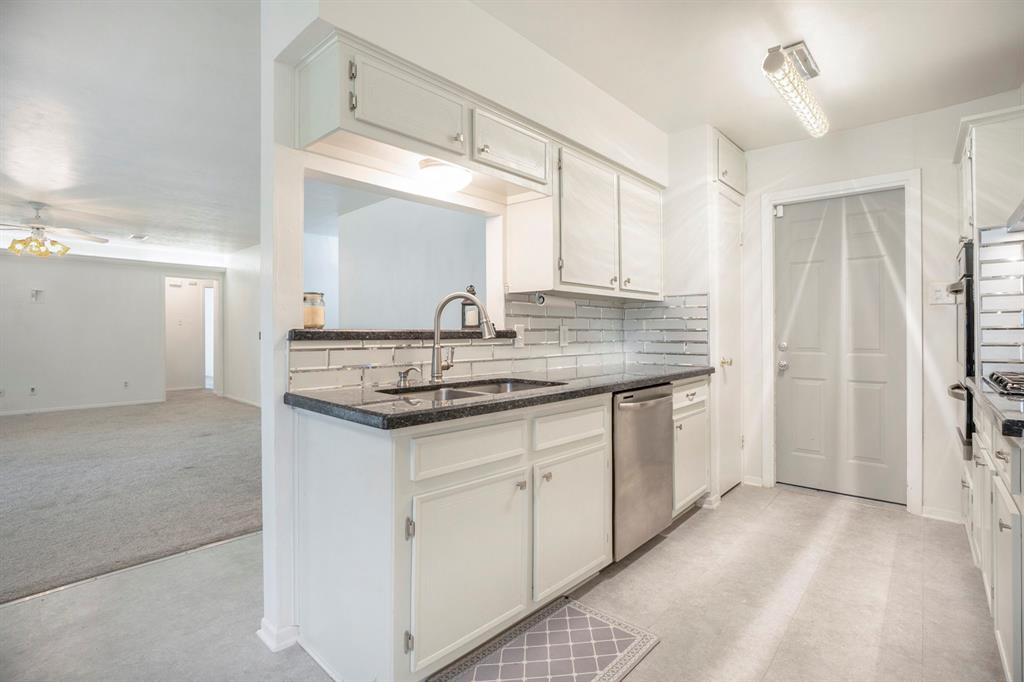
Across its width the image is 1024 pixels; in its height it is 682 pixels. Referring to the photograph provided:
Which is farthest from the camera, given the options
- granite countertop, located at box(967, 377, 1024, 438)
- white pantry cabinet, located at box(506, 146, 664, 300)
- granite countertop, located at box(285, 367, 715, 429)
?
white pantry cabinet, located at box(506, 146, 664, 300)

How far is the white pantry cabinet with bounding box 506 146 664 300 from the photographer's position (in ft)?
8.41

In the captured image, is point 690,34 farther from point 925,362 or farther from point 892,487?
point 892,487

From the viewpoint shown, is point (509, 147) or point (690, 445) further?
point (690, 445)

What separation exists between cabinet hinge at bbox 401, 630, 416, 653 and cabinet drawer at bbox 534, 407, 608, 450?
2.36 ft

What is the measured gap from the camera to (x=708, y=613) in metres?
2.00

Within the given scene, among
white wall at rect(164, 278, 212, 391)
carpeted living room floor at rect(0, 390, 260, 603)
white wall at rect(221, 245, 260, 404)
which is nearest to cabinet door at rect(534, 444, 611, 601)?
carpeted living room floor at rect(0, 390, 260, 603)

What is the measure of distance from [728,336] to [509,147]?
2.09m

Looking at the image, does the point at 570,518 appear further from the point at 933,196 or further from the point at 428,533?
the point at 933,196

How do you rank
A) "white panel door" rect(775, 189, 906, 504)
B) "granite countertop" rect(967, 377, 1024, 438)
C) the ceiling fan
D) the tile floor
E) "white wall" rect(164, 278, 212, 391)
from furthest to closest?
"white wall" rect(164, 278, 212, 391) < the ceiling fan < "white panel door" rect(775, 189, 906, 504) < the tile floor < "granite countertop" rect(967, 377, 1024, 438)

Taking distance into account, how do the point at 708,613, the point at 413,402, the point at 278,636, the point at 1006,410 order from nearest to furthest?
the point at 1006,410 < the point at 413,402 < the point at 278,636 < the point at 708,613

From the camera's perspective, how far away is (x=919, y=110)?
3.08m

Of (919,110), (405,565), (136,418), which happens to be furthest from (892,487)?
(136,418)

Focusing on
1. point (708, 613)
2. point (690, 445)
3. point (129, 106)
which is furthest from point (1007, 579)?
point (129, 106)

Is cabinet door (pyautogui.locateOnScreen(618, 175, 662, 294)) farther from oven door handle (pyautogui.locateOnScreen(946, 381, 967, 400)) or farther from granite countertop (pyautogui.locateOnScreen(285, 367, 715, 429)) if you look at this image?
oven door handle (pyautogui.locateOnScreen(946, 381, 967, 400))
